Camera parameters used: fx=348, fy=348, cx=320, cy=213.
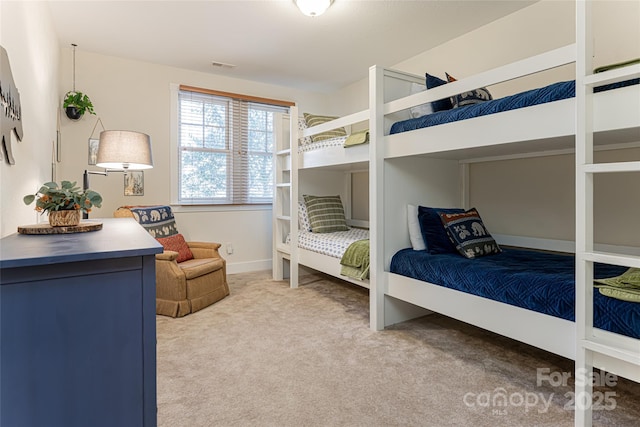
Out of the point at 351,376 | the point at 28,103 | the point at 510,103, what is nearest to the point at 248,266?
the point at 351,376

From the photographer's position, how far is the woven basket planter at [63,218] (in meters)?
1.33

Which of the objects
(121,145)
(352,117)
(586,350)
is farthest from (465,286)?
(121,145)

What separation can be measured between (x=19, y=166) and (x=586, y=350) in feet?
8.27

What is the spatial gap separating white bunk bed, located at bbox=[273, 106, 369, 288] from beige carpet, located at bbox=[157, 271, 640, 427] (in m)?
0.62

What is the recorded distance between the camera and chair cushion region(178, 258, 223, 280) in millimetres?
2844

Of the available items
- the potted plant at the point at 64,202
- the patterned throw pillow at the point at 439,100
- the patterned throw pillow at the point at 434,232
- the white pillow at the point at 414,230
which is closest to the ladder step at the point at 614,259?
the patterned throw pillow at the point at 434,232

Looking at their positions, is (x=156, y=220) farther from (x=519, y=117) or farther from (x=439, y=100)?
(x=519, y=117)

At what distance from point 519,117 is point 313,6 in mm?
1620

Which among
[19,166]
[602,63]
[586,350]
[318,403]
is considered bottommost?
[318,403]

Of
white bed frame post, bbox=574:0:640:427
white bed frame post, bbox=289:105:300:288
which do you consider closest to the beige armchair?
white bed frame post, bbox=289:105:300:288

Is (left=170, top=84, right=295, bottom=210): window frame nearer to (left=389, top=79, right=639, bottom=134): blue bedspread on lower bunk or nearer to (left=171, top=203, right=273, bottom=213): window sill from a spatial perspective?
(left=171, top=203, right=273, bottom=213): window sill

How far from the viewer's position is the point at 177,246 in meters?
3.25

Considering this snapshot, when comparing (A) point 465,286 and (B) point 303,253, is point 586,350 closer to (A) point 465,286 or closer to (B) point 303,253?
(A) point 465,286

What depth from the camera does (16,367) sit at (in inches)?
32.2
